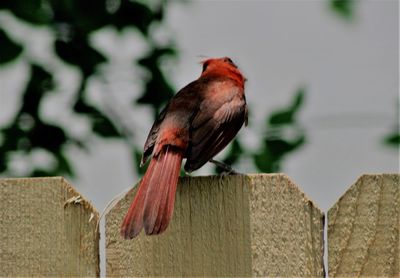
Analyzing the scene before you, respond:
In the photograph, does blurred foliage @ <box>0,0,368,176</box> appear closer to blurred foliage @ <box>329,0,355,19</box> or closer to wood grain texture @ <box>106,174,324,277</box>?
blurred foliage @ <box>329,0,355,19</box>

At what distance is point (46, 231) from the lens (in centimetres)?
345

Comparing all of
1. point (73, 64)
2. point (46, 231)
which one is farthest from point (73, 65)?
point (46, 231)

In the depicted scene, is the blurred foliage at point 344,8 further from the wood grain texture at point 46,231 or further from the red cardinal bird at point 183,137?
the wood grain texture at point 46,231

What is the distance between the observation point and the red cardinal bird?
11.0 feet

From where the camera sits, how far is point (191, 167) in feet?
12.9

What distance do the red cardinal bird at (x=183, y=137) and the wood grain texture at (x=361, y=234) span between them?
0.44m

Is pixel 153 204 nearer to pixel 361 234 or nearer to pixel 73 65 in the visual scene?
pixel 361 234

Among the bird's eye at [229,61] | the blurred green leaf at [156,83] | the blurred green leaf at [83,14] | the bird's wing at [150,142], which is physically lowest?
the bird's wing at [150,142]

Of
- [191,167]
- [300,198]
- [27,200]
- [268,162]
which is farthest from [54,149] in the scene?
[300,198]

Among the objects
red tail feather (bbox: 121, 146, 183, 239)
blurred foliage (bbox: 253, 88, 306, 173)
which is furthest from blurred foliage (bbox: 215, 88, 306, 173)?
red tail feather (bbox: 121, 146, 183, 239)

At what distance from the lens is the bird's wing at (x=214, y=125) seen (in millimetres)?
3970

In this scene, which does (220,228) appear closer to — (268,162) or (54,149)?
(268,162)

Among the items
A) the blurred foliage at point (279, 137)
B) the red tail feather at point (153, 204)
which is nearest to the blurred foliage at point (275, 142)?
the blurred foliage at point (279, 137)

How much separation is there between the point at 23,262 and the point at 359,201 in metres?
0.92
